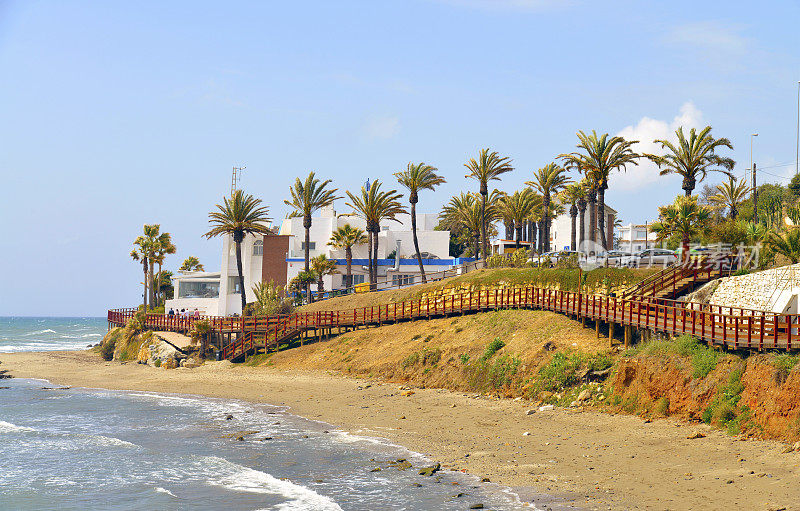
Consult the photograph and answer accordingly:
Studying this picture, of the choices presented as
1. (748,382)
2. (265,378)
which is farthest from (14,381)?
(748,382)

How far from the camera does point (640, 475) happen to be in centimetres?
2025

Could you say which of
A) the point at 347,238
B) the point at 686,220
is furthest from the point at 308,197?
the point at 686,220

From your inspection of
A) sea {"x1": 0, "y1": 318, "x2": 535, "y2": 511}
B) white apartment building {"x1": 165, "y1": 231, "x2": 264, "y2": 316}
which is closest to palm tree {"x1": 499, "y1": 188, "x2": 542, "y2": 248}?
white apartment building {"x1": 165, "y1": 231, "x2": 264, "y2": 316}

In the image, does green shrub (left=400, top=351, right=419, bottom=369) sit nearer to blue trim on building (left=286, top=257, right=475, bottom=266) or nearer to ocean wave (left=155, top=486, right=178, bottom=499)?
ocean wave (left=155, top=486, right=178, bottom=499)

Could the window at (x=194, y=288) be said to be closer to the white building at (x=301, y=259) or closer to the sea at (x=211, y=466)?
the white building at (x=301, y=259)

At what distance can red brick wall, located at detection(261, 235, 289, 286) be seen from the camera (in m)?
74.2

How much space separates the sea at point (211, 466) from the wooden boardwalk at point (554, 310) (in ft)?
34.5

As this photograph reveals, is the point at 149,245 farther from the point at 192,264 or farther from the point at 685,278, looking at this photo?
the point at 685,278

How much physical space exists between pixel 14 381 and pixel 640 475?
47.9 m

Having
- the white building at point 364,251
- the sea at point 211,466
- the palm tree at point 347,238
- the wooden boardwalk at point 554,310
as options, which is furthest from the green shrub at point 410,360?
the white building at point 364,251

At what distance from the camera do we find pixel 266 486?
2191cm

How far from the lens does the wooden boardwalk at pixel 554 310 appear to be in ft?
81.5

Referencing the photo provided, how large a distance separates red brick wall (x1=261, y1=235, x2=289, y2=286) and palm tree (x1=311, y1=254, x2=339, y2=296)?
23.3ft

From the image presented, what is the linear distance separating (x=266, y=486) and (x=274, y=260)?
5382 cm
